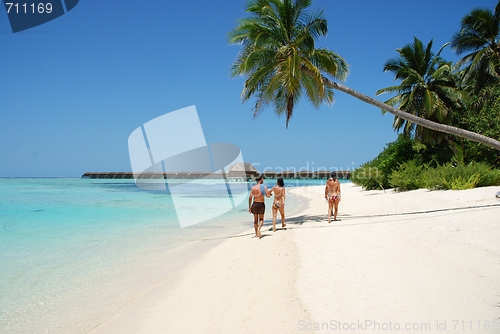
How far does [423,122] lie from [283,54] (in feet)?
15.5

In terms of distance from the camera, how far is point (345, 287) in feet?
13.7

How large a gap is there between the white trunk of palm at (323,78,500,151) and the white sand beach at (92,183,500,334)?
3738 mm

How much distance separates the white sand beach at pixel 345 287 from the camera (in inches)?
134

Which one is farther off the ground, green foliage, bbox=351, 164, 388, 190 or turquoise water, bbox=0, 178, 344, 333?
turquoise water, bbox=0, 178, 344, 333

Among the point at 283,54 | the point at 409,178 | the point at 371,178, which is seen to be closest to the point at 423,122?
the point at 283,54

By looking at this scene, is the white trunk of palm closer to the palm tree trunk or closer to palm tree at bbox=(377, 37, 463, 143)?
the palm tree trunk

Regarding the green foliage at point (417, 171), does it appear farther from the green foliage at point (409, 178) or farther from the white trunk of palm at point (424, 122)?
the white trunk of palm at point (424, 122)

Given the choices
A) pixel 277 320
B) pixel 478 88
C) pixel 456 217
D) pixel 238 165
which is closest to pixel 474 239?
pixel 456 217

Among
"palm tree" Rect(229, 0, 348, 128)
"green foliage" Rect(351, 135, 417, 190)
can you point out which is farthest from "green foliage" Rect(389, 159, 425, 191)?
"palm tree" Rect(229, 0, 348, 128)

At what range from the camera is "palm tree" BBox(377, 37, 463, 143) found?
63.0 feet

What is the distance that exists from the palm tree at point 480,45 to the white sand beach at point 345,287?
53.5 ft

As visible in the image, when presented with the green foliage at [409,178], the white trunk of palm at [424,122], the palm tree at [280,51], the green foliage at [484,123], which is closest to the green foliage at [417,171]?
the green foliage at [409,178]

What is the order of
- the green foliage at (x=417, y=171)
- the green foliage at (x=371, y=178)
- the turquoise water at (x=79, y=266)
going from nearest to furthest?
the turquoise water at (x=79, y=266), the green foliage at (x=417, y=171), the green foliage at (x=371, y=178)

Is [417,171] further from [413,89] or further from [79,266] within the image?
[79,266]
